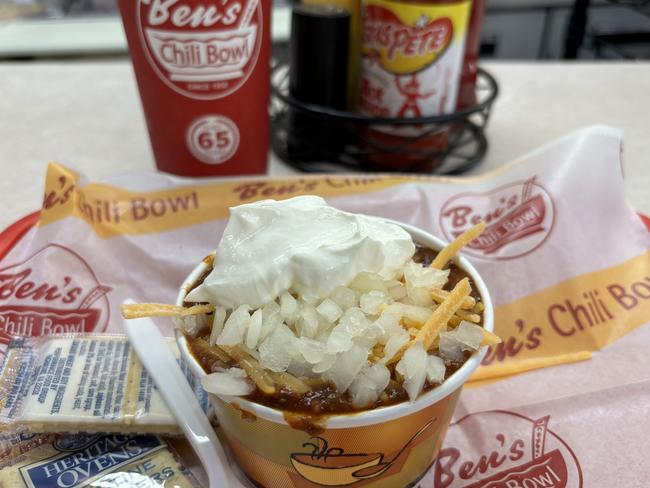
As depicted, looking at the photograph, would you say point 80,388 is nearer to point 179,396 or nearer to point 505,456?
point 179,396

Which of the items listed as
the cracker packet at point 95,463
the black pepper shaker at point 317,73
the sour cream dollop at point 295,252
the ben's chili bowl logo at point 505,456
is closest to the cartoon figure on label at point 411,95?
the black pepper shaker at point 317,73

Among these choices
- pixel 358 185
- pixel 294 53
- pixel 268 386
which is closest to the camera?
pixel 268 386

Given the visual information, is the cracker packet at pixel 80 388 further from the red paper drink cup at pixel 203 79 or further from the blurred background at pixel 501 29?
the blurred background at pixel 501 29

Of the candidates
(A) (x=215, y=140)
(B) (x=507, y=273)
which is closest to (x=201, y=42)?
(A) (x=215, y=140)

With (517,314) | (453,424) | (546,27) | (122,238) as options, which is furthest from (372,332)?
(546,27)

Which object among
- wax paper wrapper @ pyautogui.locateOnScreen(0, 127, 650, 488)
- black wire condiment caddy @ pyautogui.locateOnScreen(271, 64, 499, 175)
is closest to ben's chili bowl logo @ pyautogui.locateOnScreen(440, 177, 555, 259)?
wax paper wrapper @ pyautogui.locateOnScreen(0, 127, 650, 488)

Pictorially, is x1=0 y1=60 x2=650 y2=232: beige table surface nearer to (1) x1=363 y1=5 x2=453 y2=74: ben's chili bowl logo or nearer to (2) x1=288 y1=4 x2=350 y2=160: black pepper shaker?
(2) x1=288 y1=4 x2=350 y2=160: black pepper shaker

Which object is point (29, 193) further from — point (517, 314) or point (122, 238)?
point (517, 314)
